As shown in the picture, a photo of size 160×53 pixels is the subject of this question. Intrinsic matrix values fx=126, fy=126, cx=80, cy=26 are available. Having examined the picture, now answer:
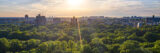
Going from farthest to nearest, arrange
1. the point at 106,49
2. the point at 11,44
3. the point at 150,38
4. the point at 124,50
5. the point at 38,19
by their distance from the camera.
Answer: the point at 38,19, the point at 150,38, the point at 11,44, the point at 106,49, the point at 124,50

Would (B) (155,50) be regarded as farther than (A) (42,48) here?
No

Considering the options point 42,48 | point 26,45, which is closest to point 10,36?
point 26,45

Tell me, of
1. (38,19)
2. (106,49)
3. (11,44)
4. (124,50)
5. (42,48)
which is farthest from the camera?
(38,19)

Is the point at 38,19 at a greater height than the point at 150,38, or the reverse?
the point at 38,19

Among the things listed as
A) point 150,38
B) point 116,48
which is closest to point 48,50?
point 116,48

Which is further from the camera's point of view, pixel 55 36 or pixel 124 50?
pixel 55 36

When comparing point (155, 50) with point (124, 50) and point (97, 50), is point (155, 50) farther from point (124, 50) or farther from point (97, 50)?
point (97, 50)

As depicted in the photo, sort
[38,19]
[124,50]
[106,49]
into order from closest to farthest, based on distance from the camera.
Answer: [124,50] → [106,49] → [38,19]

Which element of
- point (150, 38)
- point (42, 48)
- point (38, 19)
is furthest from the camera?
point (38, 19)

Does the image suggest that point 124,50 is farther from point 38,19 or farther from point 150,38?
point 38,19
